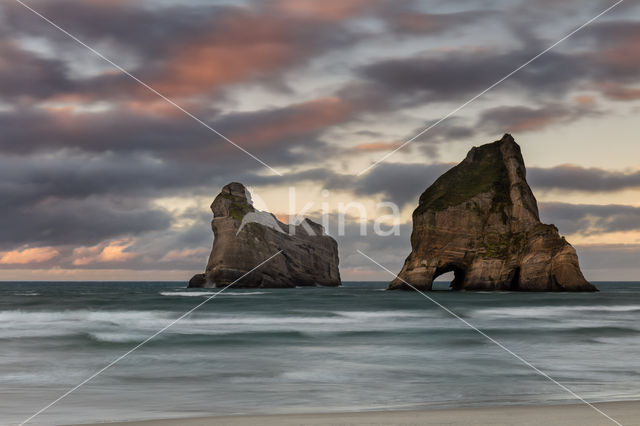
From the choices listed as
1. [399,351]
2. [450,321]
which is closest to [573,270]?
[450,321]

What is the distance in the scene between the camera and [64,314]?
→ 1406 inches

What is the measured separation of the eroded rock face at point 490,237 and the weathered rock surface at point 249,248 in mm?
26674

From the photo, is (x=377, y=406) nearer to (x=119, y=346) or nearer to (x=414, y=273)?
(x=119, y=346)

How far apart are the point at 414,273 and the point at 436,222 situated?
608cm

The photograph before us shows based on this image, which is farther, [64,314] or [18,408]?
[64,314]

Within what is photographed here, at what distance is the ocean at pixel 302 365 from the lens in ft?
33.7

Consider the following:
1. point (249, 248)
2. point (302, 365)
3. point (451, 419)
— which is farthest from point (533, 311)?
point (249, 248)

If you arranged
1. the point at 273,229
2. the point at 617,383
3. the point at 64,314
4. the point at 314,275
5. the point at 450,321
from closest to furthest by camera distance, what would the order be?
1. the point at 617,383
2. the point at 450,321
3. the point at 64,314
4. the point at 273,229
5. the point at 314,275

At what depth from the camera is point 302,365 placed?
50.3 ft

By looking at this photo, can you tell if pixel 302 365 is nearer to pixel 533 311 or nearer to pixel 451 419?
pixel 451 419

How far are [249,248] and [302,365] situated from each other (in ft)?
232

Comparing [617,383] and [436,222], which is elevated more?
[436,222]

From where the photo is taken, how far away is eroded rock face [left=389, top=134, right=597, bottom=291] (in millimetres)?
57719

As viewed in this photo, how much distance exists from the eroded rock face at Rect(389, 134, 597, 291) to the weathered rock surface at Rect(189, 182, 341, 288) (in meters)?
26.7
